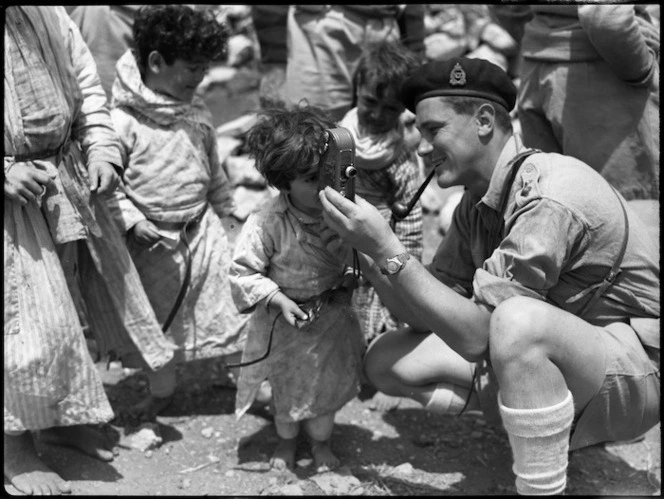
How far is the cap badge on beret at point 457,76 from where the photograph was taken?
318 centimetres

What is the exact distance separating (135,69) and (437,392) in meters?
1.79

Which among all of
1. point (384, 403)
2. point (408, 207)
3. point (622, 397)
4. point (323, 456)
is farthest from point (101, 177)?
point (622, 397)

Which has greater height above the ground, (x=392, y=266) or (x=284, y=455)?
(x=392, y=266)

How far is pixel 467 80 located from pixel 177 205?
4.48ft

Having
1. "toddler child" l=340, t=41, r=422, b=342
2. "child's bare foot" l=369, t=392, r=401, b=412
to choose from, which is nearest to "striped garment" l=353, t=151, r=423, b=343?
"toddler child" l=340, t=41, r=422, b=342

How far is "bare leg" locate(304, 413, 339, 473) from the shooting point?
3.58 m

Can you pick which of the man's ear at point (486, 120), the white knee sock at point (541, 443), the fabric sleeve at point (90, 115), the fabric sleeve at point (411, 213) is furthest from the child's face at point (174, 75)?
the white knee sock at point (541, 443)

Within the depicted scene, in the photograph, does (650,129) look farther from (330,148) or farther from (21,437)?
(21,437)

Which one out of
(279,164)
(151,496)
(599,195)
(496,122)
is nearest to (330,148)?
(279,164)

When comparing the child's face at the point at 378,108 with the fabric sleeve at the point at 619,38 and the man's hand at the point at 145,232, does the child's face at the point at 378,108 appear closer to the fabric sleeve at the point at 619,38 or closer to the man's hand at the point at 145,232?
the fabric sleeve at the point at 619,38

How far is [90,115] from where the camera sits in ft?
11.7

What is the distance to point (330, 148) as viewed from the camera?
3.06 metres

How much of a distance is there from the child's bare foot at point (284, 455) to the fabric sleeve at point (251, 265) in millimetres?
601

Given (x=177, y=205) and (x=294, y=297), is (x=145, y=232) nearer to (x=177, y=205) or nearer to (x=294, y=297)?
(x=177, y=205)
